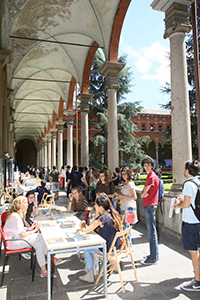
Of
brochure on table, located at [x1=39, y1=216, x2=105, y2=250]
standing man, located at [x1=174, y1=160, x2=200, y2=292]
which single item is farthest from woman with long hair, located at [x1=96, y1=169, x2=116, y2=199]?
standing man, located at [x1=174, y1=160, x2=200, y2=292]

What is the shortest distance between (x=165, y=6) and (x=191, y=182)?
413 centimetres

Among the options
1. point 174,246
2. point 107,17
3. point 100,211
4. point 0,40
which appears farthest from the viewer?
point 107,17

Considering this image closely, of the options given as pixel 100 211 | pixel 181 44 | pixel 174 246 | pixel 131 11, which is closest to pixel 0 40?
pixel 131 11

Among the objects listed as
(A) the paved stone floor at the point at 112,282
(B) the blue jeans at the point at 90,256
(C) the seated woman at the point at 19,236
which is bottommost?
(A) the paved stone floor at the point at 112,282

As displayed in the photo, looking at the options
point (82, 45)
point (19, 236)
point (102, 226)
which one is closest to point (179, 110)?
point (102, 226)

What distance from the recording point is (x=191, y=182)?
2941mm

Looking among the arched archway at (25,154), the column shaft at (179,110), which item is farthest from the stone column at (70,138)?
the arched archway at (25,154)

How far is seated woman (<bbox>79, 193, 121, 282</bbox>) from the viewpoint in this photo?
124 inches

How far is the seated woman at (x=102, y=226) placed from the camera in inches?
124

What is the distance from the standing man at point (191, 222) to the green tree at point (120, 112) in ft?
55.6

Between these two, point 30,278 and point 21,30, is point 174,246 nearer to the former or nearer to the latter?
point 30,278

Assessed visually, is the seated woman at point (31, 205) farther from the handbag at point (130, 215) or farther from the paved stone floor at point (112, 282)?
the handbag at point (130, 215)

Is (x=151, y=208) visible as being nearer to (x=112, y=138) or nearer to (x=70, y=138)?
(x=112, y=138)

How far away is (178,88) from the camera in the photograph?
507 centimetres
